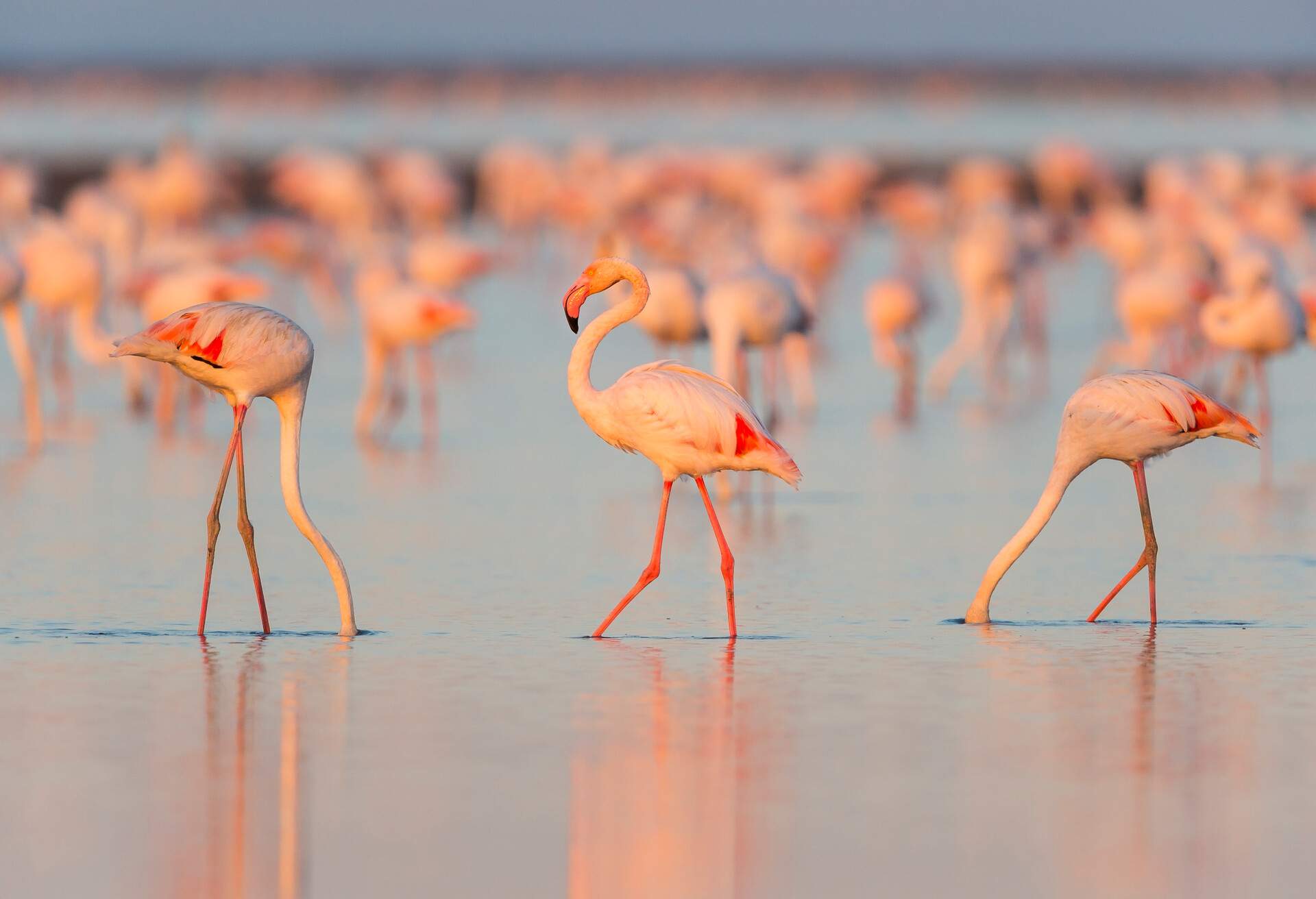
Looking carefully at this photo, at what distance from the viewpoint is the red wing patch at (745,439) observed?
7402mm

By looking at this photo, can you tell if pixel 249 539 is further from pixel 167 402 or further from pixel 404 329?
pixel 167 402

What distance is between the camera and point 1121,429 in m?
7.45

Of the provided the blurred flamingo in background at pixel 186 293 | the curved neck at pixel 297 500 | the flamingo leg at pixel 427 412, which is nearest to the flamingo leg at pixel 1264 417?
the flamingo leg at pixel 427 412

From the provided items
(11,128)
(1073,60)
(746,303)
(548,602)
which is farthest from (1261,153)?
(1073,60)

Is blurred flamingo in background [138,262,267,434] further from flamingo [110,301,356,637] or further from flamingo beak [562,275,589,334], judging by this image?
flamingo beak [562,275,589,334]

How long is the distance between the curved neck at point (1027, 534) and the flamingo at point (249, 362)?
1.89 metres

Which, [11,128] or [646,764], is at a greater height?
[11,128]

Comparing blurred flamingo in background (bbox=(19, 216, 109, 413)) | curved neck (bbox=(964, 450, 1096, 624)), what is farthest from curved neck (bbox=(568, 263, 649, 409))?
blurred flamingo in background (bbox=(19, 216, 109, 413))

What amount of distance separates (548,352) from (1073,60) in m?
127

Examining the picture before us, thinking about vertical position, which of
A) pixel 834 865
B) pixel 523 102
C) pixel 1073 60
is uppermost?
pixel 1073 60

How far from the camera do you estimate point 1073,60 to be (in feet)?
463

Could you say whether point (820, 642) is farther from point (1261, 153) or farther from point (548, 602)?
point (1261, 153)

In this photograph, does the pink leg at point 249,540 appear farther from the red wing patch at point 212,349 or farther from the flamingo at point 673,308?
the flamingo at point 673,308

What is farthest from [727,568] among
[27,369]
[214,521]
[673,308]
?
[27,369]
